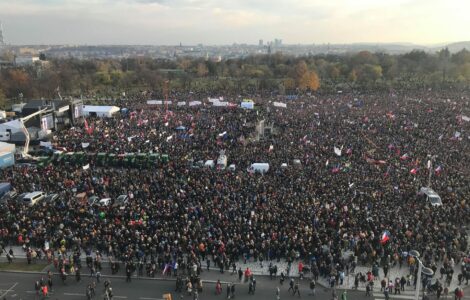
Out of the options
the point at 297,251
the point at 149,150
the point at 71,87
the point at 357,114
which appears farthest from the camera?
the point at 71,87

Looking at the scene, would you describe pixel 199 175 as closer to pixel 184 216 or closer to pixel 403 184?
pixel 184 216

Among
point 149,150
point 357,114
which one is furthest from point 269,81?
point 149,150

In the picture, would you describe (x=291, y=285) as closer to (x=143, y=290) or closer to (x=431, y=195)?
(x=143, y=290)

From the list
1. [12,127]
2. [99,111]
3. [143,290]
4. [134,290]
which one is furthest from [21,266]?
[99,111]

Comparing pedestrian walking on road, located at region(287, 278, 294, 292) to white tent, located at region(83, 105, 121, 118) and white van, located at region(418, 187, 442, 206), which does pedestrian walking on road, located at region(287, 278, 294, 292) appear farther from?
white tent, located at region(83, 105, 121, 118)

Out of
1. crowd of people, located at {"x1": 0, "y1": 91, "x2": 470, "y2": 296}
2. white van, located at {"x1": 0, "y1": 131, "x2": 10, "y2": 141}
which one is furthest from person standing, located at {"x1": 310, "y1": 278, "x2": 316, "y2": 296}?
white van, located at {"x1": 0, "y1": 131, "x2": 10, "y2": 141}

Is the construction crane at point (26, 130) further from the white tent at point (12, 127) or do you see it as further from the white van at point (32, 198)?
the white van at point (32, 198)
